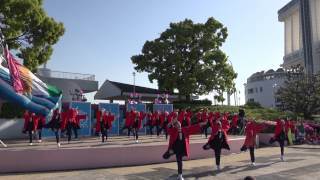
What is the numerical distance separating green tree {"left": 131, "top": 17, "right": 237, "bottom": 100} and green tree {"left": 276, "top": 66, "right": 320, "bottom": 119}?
937cm

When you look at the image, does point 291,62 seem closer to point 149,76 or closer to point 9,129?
point 149,76

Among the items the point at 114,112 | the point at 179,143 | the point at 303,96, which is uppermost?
the point at 303,96

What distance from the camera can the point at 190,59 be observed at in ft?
140

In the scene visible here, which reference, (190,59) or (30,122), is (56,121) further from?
(190,59)

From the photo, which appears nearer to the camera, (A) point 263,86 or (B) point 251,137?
(B) point 251,137

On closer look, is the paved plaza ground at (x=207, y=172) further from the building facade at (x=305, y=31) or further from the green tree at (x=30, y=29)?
the building facade at (x=305, y=31)

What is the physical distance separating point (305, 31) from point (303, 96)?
283 ft

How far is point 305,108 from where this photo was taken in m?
47.8

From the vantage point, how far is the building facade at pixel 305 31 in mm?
124387

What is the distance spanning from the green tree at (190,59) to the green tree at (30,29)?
607 inches

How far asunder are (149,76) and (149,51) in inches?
99.2

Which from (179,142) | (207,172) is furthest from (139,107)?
(179,142)

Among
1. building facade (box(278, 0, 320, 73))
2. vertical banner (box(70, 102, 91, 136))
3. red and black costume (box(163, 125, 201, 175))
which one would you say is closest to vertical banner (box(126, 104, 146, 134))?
vertical banner (box(70, 102, 91, 136))

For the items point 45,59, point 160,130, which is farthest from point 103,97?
point 160,130
